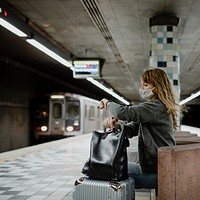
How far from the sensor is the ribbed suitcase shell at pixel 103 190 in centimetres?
253

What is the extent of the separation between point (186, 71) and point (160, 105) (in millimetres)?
16313

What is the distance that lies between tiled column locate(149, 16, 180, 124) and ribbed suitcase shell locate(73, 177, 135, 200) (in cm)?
583

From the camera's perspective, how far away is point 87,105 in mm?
21219

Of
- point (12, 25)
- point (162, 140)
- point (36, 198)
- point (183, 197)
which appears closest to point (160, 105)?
point (162, 140)

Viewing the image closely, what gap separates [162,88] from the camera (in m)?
2.79

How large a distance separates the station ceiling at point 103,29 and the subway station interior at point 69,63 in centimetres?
2

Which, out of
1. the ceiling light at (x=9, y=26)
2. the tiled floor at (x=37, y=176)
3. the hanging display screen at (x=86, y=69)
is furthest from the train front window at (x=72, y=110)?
Answer: the ceiling light at (x=9, y=26)

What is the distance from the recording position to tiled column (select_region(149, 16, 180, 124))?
325 inches

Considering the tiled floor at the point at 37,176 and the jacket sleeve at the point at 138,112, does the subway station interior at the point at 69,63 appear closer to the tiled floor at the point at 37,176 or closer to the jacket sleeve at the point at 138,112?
the tiled floor at the point at 37,176

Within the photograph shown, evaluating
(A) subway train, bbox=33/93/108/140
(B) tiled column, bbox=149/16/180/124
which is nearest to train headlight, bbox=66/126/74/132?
(A) subway train, bbox=33/93/108/140

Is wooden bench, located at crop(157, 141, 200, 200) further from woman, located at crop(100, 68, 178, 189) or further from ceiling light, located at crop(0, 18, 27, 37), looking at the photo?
ceiling light, located at crop(0, 18, 27, 37)

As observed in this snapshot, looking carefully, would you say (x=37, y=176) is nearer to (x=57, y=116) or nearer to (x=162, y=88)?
(x=162, y=88)

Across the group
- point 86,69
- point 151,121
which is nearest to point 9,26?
point 151,121

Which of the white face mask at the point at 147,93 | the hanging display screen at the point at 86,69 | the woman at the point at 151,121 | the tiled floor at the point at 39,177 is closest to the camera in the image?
the woman at the point at 151,121
